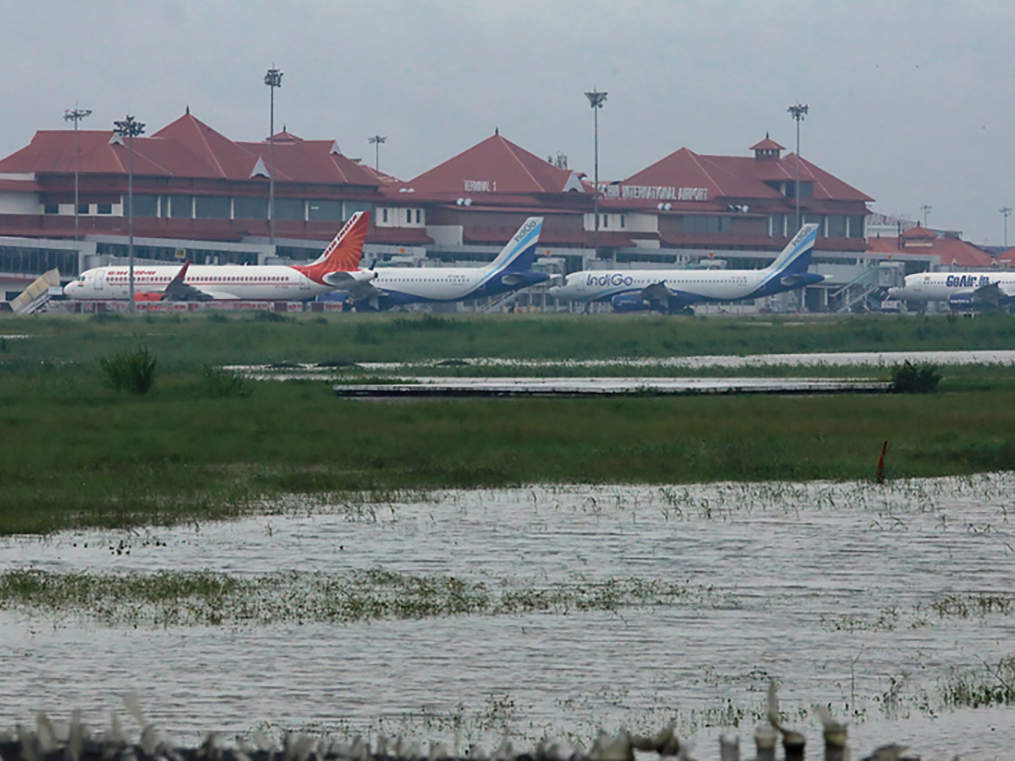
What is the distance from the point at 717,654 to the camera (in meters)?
19.9

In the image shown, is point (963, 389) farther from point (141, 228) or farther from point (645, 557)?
point (141, 228)

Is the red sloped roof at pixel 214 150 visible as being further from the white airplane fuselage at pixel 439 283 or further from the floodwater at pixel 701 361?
the floodwater at pixel 701 361

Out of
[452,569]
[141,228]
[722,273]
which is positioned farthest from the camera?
[141,228]

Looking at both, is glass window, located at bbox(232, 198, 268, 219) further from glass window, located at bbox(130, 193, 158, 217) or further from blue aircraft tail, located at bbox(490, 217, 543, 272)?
blue aircraft tail, located at bbox(490, 217, 543, 272)

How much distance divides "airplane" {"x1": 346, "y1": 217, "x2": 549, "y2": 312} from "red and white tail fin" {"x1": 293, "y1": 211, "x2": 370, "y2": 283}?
2.93 metres

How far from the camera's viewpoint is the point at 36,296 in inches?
6019

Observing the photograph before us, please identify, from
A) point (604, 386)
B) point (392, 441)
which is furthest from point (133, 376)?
point (392, 441)

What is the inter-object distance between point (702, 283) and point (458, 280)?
2256 centimetres

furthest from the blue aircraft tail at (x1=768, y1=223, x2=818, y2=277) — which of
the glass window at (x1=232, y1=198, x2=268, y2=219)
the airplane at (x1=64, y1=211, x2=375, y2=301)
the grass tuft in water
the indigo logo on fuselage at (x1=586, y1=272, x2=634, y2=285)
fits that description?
the grass tuft in water

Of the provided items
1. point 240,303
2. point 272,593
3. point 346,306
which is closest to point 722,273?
point 346,306

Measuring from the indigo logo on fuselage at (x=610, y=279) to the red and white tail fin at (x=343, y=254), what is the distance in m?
22.9

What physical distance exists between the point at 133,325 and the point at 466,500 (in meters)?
77.8

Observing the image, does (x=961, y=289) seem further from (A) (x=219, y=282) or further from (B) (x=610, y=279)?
(A) (x=219, y=282)

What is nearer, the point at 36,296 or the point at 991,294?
the point at 36,296
